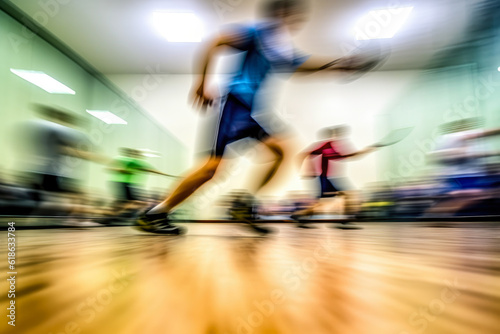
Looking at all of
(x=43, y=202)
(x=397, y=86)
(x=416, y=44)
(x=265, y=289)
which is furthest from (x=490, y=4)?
(x=43, y=202)

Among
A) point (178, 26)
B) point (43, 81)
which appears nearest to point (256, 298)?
point (43, 81)

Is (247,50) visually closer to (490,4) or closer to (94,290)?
A: (94,290)

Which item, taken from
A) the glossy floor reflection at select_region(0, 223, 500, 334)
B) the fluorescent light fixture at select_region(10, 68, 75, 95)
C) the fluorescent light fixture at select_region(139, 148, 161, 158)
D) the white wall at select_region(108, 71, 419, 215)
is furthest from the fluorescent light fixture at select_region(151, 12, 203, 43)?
the glossy floor reflection at select_region(0, 223, 500, 334)

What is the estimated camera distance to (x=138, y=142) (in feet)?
13.1

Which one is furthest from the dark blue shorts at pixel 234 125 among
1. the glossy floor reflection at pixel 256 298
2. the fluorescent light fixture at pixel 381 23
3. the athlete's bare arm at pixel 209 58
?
the fluorescent light fixture at pixel 381 23

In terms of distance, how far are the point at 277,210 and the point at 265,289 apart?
165 inches

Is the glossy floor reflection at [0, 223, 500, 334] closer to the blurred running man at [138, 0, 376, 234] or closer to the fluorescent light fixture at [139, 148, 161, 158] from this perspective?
the blurred running man at [138, 0, 376, 234]

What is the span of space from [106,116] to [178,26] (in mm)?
1605

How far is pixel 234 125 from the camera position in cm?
131

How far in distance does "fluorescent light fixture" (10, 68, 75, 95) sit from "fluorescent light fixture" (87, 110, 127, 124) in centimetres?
71

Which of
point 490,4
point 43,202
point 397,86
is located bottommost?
point 43,202

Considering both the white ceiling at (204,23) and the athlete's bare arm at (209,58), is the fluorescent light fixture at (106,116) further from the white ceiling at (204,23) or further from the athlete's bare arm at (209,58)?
the athlete's bare arm at (209,58)

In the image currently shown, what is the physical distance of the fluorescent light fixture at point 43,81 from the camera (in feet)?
6.31

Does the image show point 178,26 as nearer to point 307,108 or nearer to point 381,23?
point 307,108
